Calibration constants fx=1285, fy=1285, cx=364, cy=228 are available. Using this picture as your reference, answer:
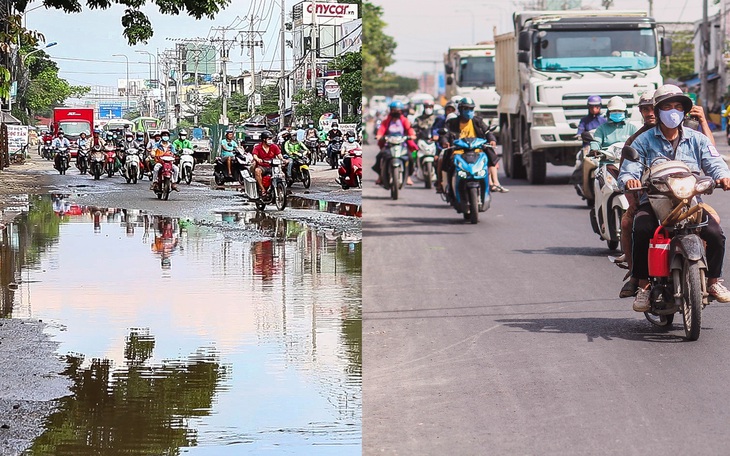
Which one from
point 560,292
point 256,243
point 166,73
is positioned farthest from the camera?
point 166,73

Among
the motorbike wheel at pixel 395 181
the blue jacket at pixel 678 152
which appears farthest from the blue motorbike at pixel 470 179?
the blue jacket at pixel 678 152

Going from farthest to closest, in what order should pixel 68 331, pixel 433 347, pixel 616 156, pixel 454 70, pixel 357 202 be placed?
1. pixel 454 70
2. pixel 357 202
3. pixel 616 156
4. pixel 68 331
5. pixel 433 347

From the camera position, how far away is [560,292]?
891cm

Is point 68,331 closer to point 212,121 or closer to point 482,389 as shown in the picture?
point 482,389

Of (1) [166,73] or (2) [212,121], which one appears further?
(2) [212,121]

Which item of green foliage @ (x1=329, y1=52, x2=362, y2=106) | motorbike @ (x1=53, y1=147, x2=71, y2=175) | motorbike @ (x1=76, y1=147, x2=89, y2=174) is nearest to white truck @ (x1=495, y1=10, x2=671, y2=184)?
green foliage @ (x1=329, y1=52, x2=362, y2=106)

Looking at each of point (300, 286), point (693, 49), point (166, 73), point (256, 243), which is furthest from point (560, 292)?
point (693, 49)

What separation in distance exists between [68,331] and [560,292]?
338 centimetres

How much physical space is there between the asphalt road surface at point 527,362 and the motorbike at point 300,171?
40.5ft

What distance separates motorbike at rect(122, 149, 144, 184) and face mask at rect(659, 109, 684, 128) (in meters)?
19.5

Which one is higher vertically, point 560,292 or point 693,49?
point 693,49

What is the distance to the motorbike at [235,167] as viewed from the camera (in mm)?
20672

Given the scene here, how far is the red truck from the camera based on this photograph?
21.1 m

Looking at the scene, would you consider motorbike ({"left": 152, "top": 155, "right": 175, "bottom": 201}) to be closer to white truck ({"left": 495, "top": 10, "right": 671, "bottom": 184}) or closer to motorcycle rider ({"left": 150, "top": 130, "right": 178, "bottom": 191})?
motorcycle rider ({"left": 150, "top": 130, "right": 178, "bottom": 191})
